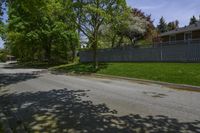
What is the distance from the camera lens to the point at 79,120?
29.2ft

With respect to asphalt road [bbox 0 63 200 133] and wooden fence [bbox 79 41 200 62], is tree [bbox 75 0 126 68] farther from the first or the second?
asphalt road [bbox 0 63 200 133]

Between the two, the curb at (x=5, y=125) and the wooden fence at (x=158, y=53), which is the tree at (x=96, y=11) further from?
the curb at (x=5, y=125)

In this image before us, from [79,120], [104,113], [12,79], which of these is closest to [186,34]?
[12,79]

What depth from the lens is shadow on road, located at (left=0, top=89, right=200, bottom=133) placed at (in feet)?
25.8

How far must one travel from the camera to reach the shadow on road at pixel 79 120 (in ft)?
25.8

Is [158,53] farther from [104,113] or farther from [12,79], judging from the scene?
[104,113]

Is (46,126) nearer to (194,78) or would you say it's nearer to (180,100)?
(180,100)

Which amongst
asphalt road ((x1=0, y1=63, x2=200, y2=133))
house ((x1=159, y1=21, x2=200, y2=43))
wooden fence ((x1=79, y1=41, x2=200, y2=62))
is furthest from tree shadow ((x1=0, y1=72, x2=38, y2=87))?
house ((x1=159, y1=21, x2=200, y2=43))

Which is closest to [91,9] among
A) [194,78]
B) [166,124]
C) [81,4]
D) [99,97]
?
[81,4]

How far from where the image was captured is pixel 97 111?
397 inches

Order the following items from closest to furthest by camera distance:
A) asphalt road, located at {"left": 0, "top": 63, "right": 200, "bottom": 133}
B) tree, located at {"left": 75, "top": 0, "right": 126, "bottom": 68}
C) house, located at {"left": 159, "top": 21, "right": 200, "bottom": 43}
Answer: asphalt road, located at {"left": 0, "top": 63, "right": 200, "bottom": 133} < tree, located at {"left": 75, "top": 0, "right": 126, "bottom": 68} < house, located at {"left": 159, "top": 21, "right": 200, "bottom": 43}

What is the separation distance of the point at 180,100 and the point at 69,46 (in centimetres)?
4165

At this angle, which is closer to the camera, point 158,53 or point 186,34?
point 158,53

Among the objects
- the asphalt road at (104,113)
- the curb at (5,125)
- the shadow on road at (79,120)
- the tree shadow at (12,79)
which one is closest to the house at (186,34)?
the tree shadow at (12,79)
